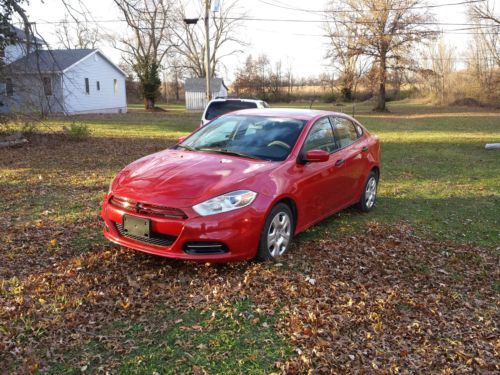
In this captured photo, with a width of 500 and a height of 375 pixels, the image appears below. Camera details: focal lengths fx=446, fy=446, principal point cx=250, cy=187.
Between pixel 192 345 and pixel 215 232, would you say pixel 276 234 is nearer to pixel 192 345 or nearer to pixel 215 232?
pixel 215 232

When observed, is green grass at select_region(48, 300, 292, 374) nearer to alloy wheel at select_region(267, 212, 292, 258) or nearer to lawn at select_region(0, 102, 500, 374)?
lawn at select_region(0, 102, 500, 374)

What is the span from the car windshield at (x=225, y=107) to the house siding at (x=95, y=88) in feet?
71.3

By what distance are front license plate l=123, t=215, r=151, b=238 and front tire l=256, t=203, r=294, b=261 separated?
3.67 ft

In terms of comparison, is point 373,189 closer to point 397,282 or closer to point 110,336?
point 397,282

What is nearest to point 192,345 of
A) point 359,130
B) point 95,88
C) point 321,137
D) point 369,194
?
point 321,137

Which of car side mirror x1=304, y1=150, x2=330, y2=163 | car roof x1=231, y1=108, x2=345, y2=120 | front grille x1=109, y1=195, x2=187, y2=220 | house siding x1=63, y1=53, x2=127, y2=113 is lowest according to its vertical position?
front grille x1=109, y1=195, x2=187, y2=220

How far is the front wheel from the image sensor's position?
6.81 metres

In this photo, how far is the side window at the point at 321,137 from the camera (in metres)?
5.45

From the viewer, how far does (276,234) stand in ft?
15.5

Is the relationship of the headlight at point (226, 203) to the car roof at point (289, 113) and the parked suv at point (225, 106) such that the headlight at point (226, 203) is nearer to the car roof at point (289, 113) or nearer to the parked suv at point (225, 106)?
the car roof at point (289, 113)

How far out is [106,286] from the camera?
4094 mm

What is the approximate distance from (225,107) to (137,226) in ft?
26.2

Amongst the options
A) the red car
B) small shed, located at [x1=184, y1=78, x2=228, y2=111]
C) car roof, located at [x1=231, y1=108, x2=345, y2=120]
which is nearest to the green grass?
the red car

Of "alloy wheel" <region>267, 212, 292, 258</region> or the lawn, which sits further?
"alloy wheel" <region>267, 212, 292, 258</region>
